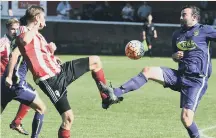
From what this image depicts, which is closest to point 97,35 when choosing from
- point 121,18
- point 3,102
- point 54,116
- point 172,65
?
point 121,18

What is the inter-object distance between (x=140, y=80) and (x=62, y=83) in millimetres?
1184

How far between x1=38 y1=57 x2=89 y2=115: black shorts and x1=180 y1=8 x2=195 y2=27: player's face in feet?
5.62

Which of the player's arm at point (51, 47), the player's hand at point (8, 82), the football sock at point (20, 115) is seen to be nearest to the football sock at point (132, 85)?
the player's arm at point (51, 47)

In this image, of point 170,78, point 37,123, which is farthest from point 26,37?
point 170,78

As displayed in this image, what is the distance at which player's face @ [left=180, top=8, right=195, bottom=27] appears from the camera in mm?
10227

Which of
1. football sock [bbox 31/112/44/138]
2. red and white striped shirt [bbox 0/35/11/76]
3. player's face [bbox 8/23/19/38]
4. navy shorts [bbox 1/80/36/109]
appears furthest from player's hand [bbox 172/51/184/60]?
red and white striped shirt [bbox 0/35/11/76]

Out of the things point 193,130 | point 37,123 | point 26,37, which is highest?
point 26,37

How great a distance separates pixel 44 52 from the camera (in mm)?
9609

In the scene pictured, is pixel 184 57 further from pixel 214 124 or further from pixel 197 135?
pixel 214 124

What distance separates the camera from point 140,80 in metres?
9.91

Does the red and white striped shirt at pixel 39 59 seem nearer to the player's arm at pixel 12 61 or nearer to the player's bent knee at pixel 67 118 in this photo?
the player's arm at pixel 12 61

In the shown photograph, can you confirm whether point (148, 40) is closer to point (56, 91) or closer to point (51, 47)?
point (51, 47)

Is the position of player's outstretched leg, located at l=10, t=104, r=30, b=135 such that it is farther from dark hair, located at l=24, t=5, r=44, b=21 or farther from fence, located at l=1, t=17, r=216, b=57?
fence, located at l=1, t=17, r=216, b=57

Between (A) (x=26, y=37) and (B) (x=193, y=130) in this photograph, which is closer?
(A) (x=26, y=37)
